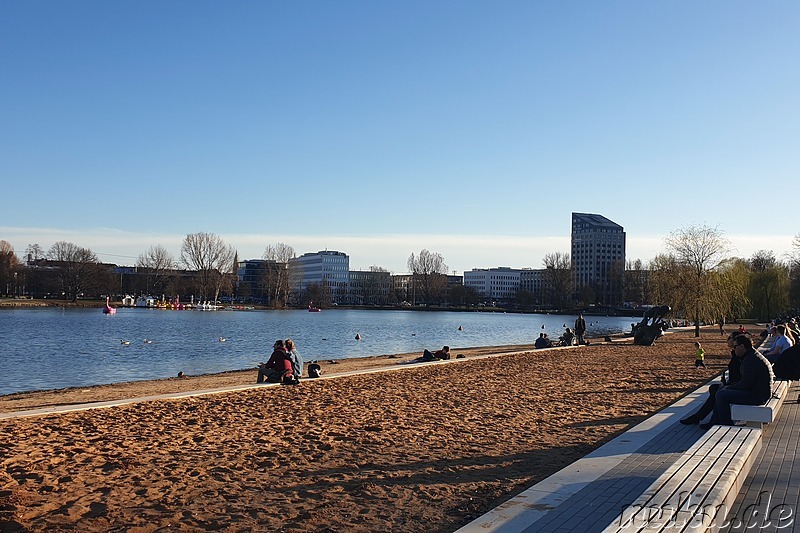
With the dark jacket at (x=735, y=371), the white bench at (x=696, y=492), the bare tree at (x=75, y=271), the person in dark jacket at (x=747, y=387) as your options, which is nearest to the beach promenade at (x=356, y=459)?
the white bench at (x=696, y=492)

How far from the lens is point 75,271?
5017 inches

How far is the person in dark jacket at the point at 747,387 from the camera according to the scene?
9.44 metres

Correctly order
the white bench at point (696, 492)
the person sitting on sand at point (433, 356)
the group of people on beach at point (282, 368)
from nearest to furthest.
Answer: the white bench at point (696, 492) → the group of people on beach at point (282, 368) → the person sitting on sand at point (433, 356)

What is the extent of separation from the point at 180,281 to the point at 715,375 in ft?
484

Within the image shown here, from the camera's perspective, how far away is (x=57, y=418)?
11508 millimetres

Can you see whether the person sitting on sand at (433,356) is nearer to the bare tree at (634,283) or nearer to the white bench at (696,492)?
the white bench at (696,492)

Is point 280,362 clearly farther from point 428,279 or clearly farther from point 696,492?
point 428,279

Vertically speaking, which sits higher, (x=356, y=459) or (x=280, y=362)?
(x=280, y=362)

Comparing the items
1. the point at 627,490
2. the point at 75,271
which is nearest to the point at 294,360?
the point at 627,490

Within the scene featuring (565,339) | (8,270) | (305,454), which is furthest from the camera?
(8,270)

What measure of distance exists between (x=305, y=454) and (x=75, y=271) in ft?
435

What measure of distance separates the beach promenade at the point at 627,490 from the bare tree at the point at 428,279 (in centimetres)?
18136

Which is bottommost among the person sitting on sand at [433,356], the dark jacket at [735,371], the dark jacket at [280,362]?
the person sitting on sand at [433,356]

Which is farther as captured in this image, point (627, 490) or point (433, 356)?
point (433, 356)
